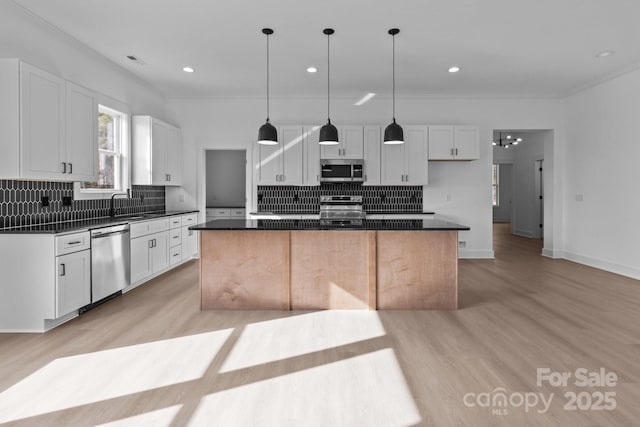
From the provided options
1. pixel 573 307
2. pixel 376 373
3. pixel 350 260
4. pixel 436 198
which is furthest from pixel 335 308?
pixel 436 198

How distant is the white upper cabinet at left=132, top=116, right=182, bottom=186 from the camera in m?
5.39

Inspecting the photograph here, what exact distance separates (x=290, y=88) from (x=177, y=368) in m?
4.84

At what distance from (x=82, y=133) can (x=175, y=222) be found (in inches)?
81.4

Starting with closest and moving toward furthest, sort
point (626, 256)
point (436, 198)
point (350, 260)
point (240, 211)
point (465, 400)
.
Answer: point (465, 400), point (350, 260), point (626, 256), point (436, 198), point (240, 211)

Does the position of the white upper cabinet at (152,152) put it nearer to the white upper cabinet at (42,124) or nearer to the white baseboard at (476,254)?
the white upper cabinet at (42,124)

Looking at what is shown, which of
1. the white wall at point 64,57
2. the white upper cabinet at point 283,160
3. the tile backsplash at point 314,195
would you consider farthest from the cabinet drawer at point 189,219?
the white wall at point 64,57

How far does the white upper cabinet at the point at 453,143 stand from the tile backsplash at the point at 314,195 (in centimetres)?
77

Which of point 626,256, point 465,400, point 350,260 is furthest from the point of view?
point 626,256

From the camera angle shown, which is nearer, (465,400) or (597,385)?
(465,400)

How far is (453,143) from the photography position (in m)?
6.23

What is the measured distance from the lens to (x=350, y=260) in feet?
12.1

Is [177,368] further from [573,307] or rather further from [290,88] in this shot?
[290,88]

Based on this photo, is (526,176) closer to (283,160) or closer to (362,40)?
(283,160)

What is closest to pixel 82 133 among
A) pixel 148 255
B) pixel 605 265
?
pixel 148 255
